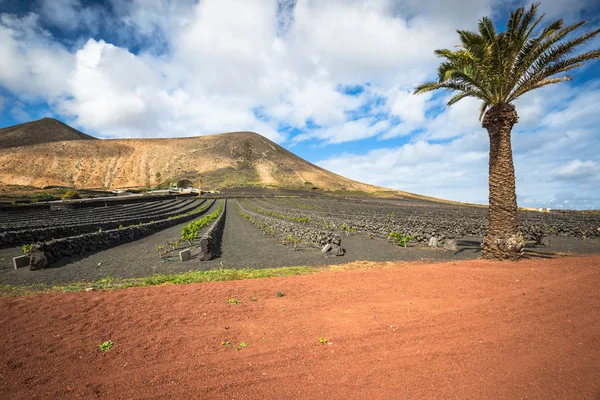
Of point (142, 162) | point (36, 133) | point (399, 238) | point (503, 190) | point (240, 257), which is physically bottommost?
point (240, 257)

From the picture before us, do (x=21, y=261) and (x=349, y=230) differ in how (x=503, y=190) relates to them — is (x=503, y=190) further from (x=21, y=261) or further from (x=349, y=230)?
(x=21, y=261)

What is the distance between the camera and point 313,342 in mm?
5523

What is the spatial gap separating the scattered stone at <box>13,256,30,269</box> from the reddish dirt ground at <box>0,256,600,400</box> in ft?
20.2

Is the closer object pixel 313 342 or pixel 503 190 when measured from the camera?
pixel 313 342

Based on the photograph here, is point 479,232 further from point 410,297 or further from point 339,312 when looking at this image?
point 339,312

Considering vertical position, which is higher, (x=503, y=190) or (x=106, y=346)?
(x=503, y=190)

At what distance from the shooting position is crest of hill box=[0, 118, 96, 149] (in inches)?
5730

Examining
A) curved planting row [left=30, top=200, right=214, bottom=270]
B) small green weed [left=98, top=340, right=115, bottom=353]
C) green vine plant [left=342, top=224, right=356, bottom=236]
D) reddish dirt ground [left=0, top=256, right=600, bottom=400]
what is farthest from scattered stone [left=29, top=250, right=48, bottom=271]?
green vine plant [left=342, top=224, right=356, bottom=236]

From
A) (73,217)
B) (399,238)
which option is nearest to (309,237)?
(399,238)

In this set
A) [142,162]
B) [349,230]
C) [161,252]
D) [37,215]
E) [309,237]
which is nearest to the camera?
[161,252]

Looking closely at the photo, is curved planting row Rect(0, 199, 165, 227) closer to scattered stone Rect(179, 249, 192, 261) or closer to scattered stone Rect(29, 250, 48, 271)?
scattered stone Rect(29, 250, 48, 271)

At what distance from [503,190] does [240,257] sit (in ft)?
43.8

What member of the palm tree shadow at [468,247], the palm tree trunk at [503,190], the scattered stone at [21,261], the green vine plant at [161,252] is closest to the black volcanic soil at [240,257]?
the palm tree shadow at [468,247]

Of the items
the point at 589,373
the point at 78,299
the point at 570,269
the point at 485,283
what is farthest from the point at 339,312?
the point at 570,269
